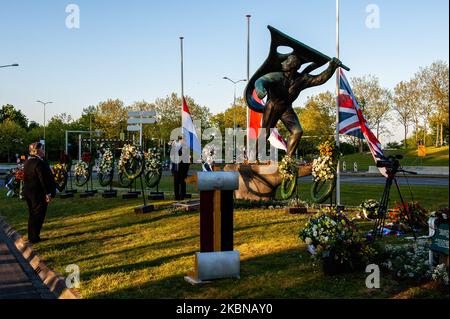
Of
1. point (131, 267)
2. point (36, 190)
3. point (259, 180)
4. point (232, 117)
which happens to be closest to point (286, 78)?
point (259, 180)

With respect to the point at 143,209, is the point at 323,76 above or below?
above

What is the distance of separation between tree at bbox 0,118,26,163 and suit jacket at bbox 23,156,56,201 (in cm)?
7053

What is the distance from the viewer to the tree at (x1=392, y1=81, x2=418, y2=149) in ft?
178

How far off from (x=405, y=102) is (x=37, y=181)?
2001 inches

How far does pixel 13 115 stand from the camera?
106m

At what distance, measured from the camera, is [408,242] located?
8875mm

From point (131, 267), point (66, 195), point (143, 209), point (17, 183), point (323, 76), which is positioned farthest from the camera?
point (17, 183)

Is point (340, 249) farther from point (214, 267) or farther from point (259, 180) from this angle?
point (259, 180)

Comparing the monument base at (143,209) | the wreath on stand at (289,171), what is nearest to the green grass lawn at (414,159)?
the wreath on stand at (289,171)

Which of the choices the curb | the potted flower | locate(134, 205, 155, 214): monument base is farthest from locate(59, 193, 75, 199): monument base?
the potted flower

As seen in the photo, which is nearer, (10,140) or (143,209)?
(143,209)

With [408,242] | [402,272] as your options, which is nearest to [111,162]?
[408,242]

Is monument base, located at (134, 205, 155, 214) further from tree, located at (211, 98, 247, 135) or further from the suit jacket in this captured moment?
tree, located at (211, 98, 247, 135)

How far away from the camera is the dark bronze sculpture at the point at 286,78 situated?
15107 mm
